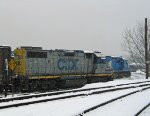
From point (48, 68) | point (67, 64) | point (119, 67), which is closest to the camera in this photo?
point (48, 68)

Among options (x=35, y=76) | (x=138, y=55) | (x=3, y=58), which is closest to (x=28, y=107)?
(x=3, y=58)

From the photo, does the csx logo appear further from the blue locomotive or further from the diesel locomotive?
the blue locomotive

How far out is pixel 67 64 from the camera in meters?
30.4

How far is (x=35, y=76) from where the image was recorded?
2641cm

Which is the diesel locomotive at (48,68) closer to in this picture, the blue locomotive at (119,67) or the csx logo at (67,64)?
the csx logo at (67,64)

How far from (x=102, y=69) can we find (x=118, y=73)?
63.6 feet

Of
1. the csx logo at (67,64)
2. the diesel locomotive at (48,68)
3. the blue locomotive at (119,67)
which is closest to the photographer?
the diesel locomotive at (48,68)

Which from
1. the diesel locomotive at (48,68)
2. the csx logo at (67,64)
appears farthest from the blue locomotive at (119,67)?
the csx logo at (67,64)

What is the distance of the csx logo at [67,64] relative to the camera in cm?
2962

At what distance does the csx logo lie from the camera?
2962 centimetres

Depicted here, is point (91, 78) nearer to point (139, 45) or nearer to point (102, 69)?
point (102, 69)

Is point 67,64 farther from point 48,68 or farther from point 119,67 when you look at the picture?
point 119,67

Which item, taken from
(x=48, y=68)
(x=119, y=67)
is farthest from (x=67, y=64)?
(x=119, y=67)

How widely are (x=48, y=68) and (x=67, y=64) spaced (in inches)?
106
